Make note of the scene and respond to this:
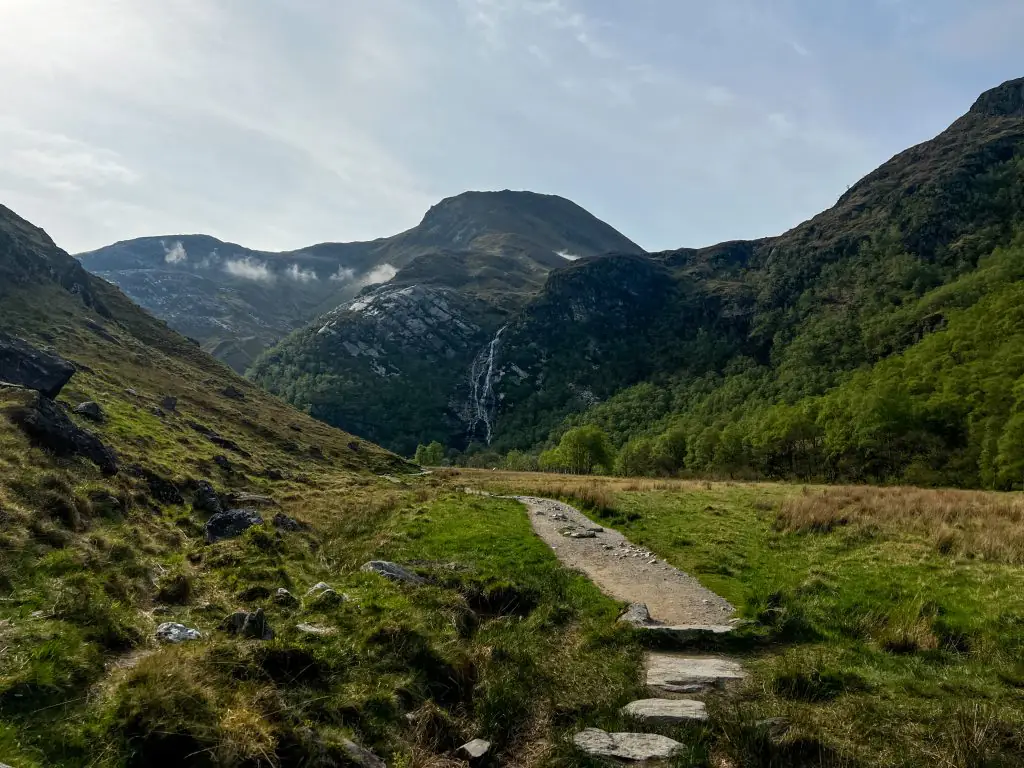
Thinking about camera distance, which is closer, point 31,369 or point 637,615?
point 637,615

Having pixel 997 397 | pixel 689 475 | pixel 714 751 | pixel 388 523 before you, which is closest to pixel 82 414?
pixel 388 523

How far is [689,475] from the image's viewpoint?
11088 centimetres

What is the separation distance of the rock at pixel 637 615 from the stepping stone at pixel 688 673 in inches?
60.8

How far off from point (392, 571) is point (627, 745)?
9.74 metres

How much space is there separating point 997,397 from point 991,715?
80016 millimetres

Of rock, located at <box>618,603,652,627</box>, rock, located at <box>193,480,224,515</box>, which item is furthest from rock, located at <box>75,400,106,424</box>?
rock, located at <box>618,603,652,627</box>

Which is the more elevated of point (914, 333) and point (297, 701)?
point (914, 333)

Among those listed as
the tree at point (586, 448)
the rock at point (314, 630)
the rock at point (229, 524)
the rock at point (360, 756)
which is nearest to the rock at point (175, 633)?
the rock at point (314, 630)

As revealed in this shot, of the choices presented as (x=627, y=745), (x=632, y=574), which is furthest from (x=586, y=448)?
(x=627, y=745)

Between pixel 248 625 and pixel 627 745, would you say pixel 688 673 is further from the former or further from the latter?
pixel 248 625

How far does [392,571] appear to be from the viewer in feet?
55.6

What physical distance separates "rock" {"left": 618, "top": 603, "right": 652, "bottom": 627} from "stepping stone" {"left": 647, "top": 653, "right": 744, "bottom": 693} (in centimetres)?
154

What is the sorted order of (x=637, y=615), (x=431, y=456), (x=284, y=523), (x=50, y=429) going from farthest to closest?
(x=431, y=456)
(x=284, y=523)
(x=50, y=429)
(x=637, y=615)

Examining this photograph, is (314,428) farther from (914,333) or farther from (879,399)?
(914,333)
